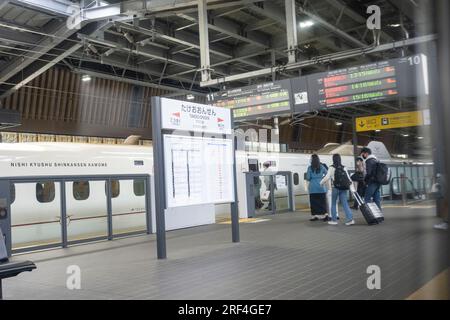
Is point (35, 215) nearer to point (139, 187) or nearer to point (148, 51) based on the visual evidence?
point (139, 187)

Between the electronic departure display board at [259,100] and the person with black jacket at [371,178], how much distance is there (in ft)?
7.15

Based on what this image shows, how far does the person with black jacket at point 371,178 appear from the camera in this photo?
988 cm

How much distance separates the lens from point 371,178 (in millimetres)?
9977

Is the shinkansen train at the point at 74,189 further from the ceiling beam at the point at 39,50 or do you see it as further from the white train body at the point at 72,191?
the ceiling beam at the point at 39,50

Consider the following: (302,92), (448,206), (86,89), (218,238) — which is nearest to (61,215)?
(218,238)

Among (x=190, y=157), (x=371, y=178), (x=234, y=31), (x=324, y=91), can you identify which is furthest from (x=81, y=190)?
(x=371, y=178)

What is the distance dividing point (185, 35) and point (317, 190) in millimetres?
5899

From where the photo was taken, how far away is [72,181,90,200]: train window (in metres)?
10.1

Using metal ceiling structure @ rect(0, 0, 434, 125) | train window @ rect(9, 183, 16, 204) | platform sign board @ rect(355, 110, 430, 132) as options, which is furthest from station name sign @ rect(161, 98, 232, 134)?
platform sign board @ rect(355, 110, 430, 132)

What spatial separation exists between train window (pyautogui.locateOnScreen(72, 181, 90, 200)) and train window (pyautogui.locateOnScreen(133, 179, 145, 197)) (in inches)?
54.4

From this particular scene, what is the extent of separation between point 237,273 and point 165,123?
9.82 feet

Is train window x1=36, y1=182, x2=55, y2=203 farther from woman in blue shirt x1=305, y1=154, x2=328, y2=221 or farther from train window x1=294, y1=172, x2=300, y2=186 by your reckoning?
train window x1=294, y1=172, x2=300, y2=186

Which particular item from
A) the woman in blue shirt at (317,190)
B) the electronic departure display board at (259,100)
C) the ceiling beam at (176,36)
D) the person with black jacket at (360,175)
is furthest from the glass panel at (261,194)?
the electronic departure display board at (259,100)
